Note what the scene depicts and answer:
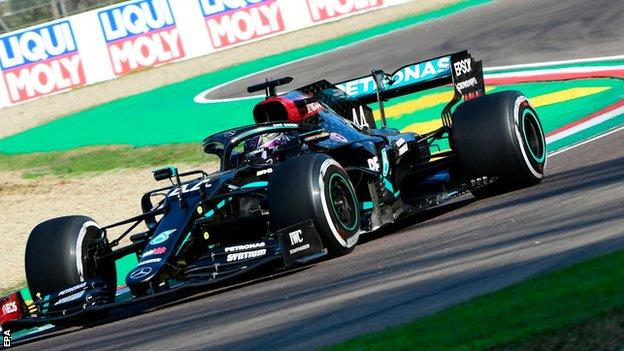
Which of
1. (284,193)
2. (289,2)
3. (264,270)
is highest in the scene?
(289,2)

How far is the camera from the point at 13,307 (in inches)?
385

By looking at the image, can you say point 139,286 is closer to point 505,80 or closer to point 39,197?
point 39,197

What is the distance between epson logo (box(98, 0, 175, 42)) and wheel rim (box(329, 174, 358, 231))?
60.4 ft

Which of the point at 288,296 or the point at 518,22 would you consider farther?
the point at 518,22

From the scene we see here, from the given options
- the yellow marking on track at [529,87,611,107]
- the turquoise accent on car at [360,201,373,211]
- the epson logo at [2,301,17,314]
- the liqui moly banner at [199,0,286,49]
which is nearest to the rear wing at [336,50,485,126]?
the turquoise accent on car at [360,201,373,211]

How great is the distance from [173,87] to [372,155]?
15.7 metres

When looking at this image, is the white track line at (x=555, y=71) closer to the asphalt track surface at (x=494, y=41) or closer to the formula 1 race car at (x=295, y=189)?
the asphalt track surface at (x=494, y=41)

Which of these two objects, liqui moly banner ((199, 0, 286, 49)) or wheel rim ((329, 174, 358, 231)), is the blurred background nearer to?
liqui moly banner ((199, 0, 286, 49))

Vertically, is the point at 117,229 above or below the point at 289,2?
below

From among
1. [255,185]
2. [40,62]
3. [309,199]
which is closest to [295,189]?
[309,199]

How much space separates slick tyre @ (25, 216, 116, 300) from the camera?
33.2 ft

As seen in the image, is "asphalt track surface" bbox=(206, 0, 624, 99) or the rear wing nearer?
the rear wing

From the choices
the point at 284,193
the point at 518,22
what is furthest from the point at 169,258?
the point at 518,22

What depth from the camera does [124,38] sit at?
→ 27859mm
